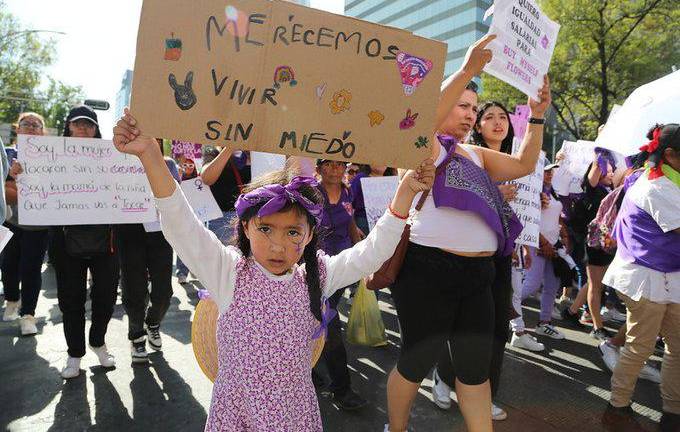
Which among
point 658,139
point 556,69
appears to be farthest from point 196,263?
point 556,69

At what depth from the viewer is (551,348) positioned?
4680 millimetres

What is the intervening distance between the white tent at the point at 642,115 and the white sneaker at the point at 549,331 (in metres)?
2.09

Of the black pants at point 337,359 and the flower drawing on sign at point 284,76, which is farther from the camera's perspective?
the black pants at point 337,359

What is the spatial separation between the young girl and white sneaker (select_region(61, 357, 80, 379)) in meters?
2.38

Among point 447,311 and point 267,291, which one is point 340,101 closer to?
point 267,291

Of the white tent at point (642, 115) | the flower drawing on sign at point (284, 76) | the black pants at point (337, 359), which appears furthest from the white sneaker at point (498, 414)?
the flower drawing on sign at point (284, 76)

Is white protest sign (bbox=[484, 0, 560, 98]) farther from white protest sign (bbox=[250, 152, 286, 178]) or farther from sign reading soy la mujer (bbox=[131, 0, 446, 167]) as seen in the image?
white protest sign (bbox=[250, 152, 286, 178])

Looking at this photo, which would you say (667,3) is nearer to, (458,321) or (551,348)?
(551,348)

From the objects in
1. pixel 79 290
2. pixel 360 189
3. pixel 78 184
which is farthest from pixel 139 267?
pixel 360 189

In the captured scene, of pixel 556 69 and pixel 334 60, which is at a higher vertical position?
pixel 556 69

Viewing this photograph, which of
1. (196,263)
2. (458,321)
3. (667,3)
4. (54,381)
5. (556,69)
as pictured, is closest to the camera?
(196,263)

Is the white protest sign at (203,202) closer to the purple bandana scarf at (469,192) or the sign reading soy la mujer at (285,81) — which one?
the purple bandana scarf at (469,192)

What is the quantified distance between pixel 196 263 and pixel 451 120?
60.8 inches

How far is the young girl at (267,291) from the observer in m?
1.70
